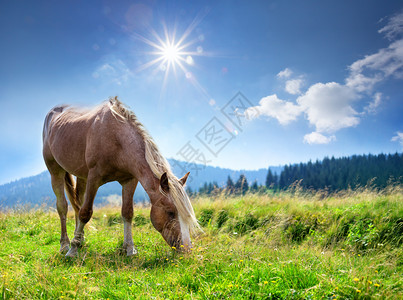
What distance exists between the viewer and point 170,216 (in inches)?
154

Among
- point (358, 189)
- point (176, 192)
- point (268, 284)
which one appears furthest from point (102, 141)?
point (358, 189)

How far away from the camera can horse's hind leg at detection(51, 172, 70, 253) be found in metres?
5.45

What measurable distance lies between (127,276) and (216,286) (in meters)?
1.23

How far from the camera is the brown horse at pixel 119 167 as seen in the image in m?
3.90

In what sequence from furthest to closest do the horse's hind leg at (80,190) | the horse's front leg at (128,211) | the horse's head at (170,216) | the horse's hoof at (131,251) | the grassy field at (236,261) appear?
the horse's hind leg at (80,190) → the horse's front leg at (128,211) → the horse's hoof at (131,251) → the horse's head at (170,216) → the grassy field at (236,261)

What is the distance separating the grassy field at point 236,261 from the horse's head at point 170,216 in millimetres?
281

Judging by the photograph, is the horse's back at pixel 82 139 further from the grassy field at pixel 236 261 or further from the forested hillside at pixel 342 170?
the forested hillside at pixel 342 170

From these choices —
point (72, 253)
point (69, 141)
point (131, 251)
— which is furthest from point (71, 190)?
point (131, 251)

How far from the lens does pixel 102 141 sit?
4.59 metres

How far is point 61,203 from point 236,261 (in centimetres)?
446

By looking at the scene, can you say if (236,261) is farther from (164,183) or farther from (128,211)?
(128,211)

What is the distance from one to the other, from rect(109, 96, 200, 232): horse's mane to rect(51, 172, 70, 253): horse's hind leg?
7.97 feet

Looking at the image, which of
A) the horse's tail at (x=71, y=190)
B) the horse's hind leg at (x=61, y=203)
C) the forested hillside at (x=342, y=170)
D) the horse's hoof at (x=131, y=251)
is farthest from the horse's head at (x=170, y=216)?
the forested hillside at (x=342, y=170)

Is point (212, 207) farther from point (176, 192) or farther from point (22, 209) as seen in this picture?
point (22, 209)
